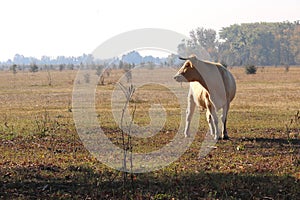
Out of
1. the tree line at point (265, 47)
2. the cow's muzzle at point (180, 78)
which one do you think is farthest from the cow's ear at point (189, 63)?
the tree line at point (265, 47)

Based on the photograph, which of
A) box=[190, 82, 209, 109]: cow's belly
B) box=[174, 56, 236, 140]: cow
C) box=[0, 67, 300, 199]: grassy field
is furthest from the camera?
box=[190, 82, 209, 109]: cow's belly

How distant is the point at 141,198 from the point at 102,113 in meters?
14.8

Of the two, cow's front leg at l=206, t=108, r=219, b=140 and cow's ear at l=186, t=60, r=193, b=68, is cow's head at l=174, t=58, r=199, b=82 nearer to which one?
cow's ear at l=186, t=60, r=193, b=68

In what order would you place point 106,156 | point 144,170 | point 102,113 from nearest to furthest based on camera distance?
point 144,170, point 106,156, point 102,113

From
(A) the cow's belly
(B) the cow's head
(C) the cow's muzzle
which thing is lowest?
(A) the cow's belly

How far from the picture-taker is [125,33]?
11.0 meters

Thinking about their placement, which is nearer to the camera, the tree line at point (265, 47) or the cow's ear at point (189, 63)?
the cow's ear at point (189, 63)

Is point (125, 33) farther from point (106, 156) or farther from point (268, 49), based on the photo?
point (268, 49)

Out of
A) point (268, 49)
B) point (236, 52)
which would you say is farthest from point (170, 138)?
point (268, 49)

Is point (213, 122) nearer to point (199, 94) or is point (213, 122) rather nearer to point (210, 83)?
point (199, 94)

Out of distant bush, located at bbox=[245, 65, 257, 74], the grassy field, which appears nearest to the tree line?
distant bush, located at bbox=[245, 65, 257, 74]

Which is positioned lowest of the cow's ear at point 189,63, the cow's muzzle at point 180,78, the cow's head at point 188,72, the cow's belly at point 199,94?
the cow's belly at point 199,94

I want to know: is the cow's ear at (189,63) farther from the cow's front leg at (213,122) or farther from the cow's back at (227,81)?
the cow's front leg at (213,122)

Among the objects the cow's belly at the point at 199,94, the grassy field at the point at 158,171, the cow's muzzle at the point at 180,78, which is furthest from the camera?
the cow's belly at the point at 199,94
